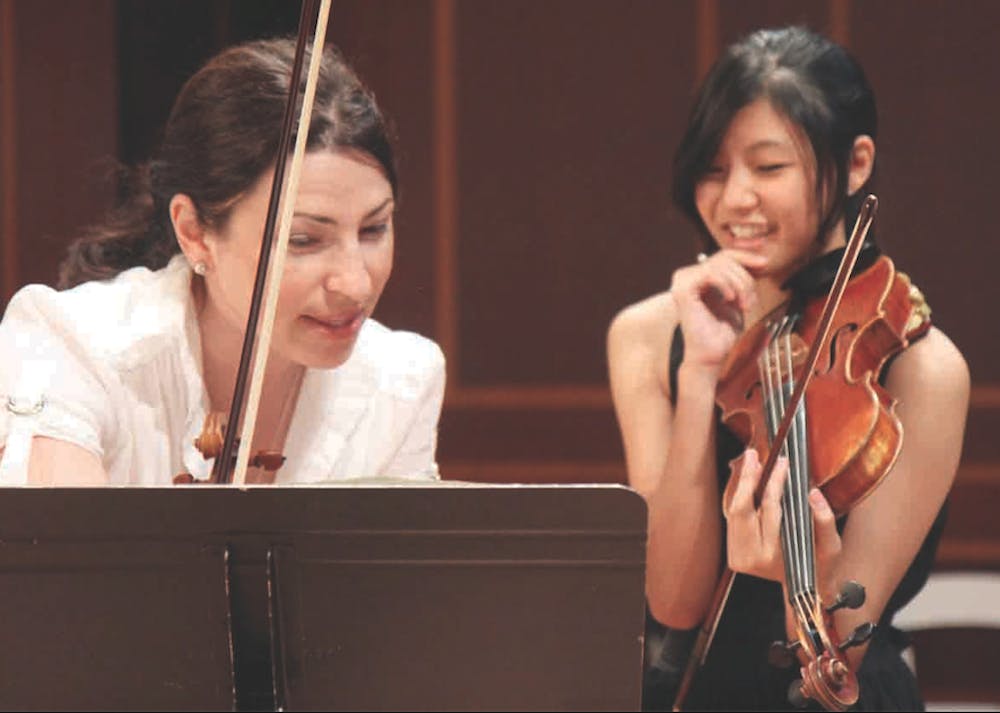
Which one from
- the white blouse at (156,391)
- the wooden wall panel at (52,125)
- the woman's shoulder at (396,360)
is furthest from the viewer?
the wooden wall panel at (52,125)

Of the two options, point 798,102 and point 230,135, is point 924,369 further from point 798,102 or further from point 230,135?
point 230,135

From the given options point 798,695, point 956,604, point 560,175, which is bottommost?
point 956,604

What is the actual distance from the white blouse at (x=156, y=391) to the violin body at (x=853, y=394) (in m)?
0.41

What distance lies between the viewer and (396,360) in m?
1.96

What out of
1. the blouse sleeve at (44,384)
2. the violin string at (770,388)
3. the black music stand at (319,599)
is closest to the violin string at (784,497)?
the violin string at (770,388)

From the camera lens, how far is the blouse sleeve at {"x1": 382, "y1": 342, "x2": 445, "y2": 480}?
1954 mm

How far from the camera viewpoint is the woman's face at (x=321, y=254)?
1.80 m

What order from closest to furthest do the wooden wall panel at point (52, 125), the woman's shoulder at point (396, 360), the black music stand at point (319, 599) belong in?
the black music stand at point (319, 599) → the woman's shoulder at point (396, 360) → the wooden wall panel at point (52, 125)

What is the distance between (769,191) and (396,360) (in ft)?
1.57

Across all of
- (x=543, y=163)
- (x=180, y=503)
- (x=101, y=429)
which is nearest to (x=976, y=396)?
(x=543, y=163)

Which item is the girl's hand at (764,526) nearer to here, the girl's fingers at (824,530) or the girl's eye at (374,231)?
the girl's fingers at (824,530)

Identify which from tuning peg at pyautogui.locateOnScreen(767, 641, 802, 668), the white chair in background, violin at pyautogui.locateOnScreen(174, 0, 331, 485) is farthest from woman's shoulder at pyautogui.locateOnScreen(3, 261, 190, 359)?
the white chair in background

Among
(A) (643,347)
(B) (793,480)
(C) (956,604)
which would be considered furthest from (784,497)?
(C) (956,604)

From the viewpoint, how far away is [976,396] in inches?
107
